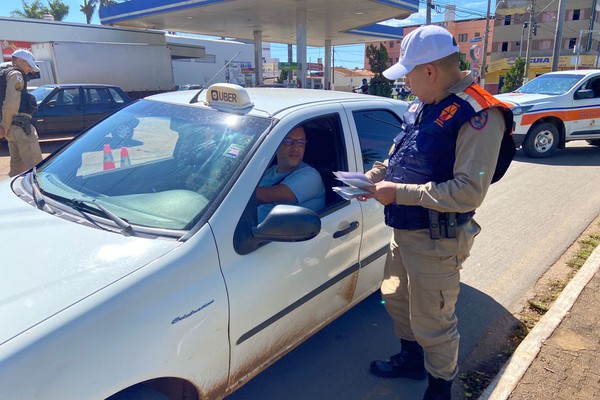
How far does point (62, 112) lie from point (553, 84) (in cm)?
1189

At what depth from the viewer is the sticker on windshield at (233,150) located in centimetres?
216

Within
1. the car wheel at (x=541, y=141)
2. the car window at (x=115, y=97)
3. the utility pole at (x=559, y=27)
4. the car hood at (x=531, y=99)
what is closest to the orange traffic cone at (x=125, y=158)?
the car hood at (x=531, y=99)

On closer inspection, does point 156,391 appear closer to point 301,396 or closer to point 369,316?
point 301,396

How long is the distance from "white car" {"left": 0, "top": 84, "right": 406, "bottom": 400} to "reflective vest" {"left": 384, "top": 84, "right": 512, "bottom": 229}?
0.48 metres

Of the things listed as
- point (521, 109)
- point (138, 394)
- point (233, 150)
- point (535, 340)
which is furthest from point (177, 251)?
point (521, 109)

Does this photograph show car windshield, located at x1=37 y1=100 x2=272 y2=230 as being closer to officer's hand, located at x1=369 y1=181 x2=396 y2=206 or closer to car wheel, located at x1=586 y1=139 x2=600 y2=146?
officer's hand, located at x1=369 y1=181 x2=396 y2=206

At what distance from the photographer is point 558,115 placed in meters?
8.98

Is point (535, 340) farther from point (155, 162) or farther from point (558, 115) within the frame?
point (558, 115)

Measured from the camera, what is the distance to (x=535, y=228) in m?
5.17

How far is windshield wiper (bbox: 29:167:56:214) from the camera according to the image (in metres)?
2.18

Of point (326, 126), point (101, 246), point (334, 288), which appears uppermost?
point (326, 126)

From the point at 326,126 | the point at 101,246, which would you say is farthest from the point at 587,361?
the point at 101,246

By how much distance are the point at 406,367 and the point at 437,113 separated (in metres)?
1.54

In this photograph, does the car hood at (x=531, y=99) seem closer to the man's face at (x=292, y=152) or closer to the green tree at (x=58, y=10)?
the man's face at (x=292, y=152)
